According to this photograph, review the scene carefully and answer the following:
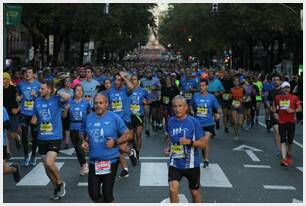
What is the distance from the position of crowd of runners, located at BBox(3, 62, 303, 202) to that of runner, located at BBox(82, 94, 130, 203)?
11 mm

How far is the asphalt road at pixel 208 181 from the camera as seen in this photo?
8.52m

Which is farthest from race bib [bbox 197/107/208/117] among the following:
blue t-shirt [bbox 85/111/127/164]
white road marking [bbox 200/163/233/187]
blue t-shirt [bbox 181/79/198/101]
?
blue t-shirt [bbox 181/79/198/101]

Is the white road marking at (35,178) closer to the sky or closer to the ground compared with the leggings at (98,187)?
closer to the ground

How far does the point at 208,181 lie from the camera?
9727 millimetres

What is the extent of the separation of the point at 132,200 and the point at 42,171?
2.88 m

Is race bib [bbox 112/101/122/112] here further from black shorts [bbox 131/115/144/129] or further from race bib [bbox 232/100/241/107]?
race bib [bbox 232/100/241/107]

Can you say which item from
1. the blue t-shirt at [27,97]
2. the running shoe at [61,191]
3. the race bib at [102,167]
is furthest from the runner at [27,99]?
the race bib at [102,167]

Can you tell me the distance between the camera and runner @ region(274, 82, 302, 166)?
1154cm

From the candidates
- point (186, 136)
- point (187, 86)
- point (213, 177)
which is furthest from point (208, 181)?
point (187, 86)

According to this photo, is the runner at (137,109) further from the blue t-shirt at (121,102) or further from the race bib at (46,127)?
the race bib at (46,127)

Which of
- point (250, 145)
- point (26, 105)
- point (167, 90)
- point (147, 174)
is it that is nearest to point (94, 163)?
point (147, 174)

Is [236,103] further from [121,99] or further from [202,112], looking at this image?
[121,99]

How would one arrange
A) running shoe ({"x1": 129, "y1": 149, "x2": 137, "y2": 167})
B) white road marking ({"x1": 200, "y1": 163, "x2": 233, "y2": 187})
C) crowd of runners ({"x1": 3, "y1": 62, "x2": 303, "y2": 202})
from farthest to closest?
running shoe ({"x1": 129, "y1": 149, "x2": 137, "y2": 167})
white road marking ({"x1": 200, "y1": 163, "x2": 233, "y2": 187})
crowd of runners ({"x1": 3, "y1": 62, "x2": 303, "y2": 202})

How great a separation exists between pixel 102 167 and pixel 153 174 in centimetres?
336
